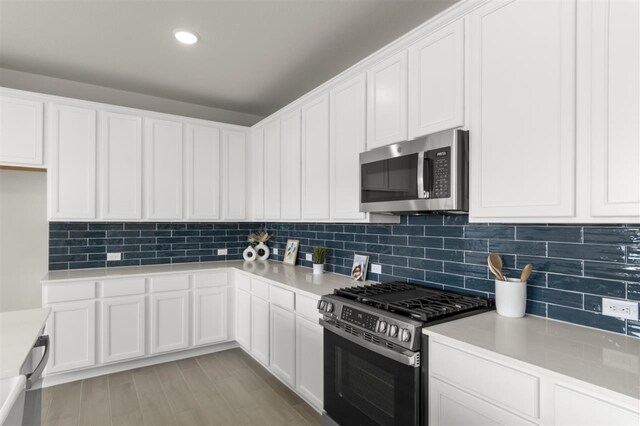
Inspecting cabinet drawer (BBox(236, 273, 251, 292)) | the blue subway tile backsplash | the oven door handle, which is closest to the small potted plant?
the blue subway tile backsplash

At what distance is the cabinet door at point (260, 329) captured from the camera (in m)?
3.10

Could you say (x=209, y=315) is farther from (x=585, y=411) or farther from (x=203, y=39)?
(x=585, y=411)

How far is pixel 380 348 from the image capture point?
175 cm

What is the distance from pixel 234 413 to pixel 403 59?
2677 mm

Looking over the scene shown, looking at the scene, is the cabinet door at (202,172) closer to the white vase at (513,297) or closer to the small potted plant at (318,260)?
the small potted plant at (318,260)

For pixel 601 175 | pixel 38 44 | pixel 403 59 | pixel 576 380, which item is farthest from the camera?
pixel 38 44

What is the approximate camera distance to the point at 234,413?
257cm

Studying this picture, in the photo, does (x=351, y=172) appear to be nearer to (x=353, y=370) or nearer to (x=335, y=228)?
(x=335, y=228)

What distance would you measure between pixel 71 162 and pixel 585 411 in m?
3.89

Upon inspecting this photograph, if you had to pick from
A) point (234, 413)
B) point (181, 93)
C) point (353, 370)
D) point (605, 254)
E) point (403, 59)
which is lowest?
point (234, 413)

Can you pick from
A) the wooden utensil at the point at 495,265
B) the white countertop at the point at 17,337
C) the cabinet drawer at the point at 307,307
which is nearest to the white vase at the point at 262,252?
the cabinet drawer at the point at 307,307

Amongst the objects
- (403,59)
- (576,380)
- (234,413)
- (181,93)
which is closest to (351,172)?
(403,59)

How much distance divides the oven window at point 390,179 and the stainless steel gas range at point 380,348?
1.97 feet

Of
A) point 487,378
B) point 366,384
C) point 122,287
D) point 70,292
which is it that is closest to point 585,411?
point 487,378
